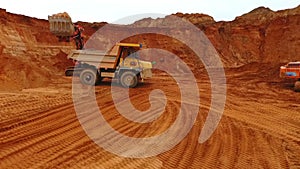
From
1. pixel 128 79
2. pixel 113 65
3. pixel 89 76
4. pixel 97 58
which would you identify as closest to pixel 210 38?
pixel 128 79

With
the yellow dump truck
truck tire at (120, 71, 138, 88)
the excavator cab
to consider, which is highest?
the excavator cab

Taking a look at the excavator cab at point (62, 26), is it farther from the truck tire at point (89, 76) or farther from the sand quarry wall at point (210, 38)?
the sand quarry wall at point (210, 38)

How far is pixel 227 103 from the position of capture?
945 cm

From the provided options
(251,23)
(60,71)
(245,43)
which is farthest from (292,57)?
(60,71)

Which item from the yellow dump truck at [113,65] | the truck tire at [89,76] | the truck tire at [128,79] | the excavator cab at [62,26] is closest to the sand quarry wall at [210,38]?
the truck tire at [89,76]

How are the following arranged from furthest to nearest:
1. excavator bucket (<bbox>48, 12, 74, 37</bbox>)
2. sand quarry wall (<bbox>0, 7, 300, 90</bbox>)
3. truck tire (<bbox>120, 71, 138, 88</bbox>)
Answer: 1. sand quarry wall (<bbox>0, 7, 300, 90</bbox>)
2. truck tire (<bbox>120, 71, 138, 88</bbox>)
3. excavator bucket (<bbox>48, 12, 74, 37</bbox>)

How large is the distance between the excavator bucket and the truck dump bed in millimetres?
1182

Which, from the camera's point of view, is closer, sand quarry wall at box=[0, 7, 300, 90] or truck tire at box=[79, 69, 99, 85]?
truck tire at box=[79, 69, 99, 85]

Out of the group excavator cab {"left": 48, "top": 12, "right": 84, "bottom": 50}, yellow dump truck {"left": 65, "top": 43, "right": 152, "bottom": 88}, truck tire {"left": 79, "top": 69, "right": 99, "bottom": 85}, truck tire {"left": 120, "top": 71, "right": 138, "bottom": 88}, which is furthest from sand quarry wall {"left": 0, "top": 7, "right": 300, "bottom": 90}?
truck tire {"left": 120, "top": 71, "right": 138, "bottom": 88}

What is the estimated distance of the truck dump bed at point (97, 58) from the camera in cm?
1150

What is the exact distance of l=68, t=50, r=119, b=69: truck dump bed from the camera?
11.5 m

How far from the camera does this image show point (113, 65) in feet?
37.8

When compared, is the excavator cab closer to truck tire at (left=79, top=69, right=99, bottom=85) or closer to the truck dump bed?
the truck dump bed

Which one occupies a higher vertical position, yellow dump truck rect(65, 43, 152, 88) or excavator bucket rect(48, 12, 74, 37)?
excavator bucket rect(48, 12, 74, 37)
